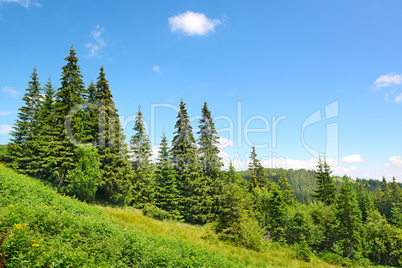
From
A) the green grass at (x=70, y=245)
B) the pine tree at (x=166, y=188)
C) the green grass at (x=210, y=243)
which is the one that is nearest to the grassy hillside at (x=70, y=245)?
the green grass at (x=70, y=245)

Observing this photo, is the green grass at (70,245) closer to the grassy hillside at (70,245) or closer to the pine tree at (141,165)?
the grassy hillside at (70,245)

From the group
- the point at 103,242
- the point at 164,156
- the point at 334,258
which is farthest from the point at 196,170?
the point at 103,242

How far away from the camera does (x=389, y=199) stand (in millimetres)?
78875

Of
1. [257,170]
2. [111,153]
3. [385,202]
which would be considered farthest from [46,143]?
[385,202]

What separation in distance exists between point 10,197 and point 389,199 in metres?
106

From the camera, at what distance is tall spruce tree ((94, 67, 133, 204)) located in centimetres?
2980

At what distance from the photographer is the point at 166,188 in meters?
34.8

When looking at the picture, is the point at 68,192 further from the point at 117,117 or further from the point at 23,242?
the point at 23,242

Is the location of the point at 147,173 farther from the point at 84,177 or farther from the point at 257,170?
the point at 257,170

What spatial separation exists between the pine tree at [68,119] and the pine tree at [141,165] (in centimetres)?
967

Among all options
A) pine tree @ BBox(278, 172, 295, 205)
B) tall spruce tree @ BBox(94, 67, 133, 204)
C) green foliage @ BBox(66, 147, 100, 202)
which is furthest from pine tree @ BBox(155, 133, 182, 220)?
pine tree @ BBox(278, 172, 295, 205)

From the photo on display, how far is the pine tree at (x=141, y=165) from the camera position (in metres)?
34.5

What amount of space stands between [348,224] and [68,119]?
46.3 meters

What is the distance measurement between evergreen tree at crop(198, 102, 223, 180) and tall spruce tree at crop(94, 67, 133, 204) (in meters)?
12.8
